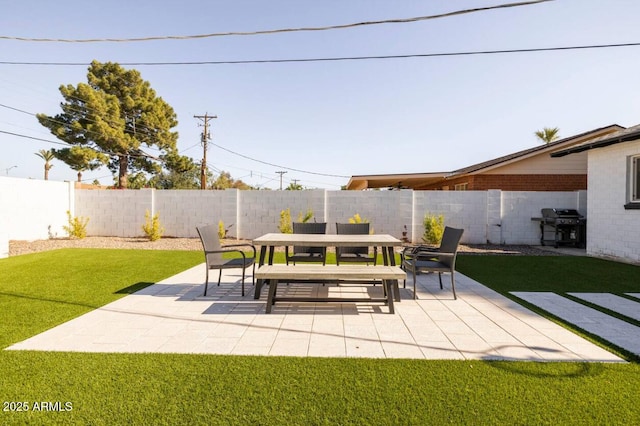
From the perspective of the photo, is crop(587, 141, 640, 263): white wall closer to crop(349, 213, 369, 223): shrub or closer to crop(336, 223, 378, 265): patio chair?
crop(349, 213, 369, 223): shrub

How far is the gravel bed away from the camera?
397 inches

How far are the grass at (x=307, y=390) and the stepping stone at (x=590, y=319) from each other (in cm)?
70

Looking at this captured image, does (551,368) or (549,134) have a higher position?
(549,134)

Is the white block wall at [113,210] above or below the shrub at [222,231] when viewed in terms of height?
above

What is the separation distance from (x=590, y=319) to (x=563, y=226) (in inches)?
335

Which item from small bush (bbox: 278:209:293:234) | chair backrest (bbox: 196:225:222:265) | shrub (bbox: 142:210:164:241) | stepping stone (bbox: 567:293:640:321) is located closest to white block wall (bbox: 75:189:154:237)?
shrub (bbox: 142:210:164:241)

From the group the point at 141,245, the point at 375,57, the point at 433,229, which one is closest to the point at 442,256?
the point at 375,57

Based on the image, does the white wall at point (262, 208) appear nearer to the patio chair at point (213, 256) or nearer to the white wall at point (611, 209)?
the white wall at point (611, 209)

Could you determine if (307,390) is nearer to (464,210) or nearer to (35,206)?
(464,210)

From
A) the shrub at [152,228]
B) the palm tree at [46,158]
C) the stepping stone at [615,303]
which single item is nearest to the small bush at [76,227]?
the shrub at [152,228]

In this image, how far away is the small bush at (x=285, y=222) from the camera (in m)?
11.4

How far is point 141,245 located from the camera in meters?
11.1

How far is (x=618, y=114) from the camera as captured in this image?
14.4m

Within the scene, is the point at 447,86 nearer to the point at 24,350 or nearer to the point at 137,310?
the point at 137,310
